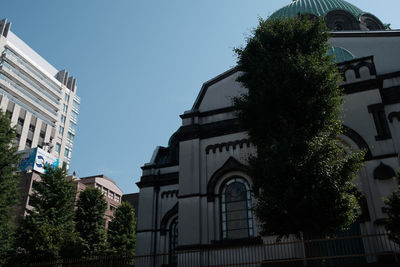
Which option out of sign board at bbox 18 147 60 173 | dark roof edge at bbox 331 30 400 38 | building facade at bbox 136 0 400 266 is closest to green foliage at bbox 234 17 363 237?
building facade at bbox 136 0 400 266

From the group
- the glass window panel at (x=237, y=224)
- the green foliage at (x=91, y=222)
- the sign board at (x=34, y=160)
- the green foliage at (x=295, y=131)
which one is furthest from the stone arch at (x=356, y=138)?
the sign board at (x=34, y=160)

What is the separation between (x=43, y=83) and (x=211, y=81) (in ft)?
195

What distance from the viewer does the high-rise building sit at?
2464 inches

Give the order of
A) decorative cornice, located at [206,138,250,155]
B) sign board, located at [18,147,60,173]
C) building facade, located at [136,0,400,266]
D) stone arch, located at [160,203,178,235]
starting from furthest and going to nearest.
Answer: sign board, located at [18,147,60,173] → stone arch, located at [160,203,178,235] → decorative cornice, located at [206,138,250,155] → building facade, located at [136,0,400,266]

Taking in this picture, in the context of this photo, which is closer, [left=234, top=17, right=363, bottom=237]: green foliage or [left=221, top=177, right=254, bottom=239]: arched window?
[left=234, top=17, right=363, bottom=237]: green foliage

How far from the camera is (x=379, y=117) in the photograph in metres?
16.3

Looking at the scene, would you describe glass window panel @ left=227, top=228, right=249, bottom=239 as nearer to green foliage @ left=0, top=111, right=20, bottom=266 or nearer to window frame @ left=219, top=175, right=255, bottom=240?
window frame @ left=219, top=175, right=255, bottom=240

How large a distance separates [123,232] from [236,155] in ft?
76.7

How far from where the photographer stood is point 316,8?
29.5 metres

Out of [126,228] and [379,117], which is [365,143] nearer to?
[379,117]

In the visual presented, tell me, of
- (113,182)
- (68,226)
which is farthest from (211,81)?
(113,182)

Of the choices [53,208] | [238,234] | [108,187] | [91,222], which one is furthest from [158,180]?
[108,187]

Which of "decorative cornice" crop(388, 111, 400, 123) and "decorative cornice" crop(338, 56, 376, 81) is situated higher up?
"decorative cornice" crop(338, 56, 376, 81)

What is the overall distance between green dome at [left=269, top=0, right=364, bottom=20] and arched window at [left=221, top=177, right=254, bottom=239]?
16.7 metres
